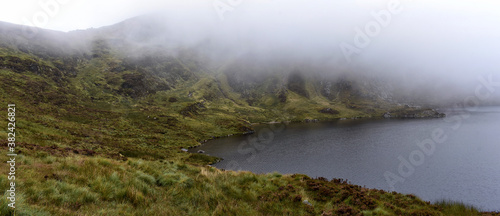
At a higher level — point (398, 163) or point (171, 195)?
point (171, 195)

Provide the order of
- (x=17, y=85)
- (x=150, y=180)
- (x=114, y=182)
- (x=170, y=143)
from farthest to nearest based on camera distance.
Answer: (x=17, y=85), (x=170, y=143), (x=150, y=180), (x=114, y=182)

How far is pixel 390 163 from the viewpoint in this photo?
72.7m

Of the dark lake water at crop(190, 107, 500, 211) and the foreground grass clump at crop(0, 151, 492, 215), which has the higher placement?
the foreground grass clump at crop(0, 151, 492, 215)

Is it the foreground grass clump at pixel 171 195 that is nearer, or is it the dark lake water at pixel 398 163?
the foreground grass clump at pixel 171 195

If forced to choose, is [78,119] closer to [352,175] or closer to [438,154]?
[352,175]

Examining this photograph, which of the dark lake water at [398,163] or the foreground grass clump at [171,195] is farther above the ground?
the foreground grass clump at [171,195]

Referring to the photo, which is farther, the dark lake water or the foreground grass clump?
the dark lake water

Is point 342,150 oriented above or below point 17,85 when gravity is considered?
below

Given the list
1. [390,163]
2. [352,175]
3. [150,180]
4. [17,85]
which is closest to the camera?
[150,180]

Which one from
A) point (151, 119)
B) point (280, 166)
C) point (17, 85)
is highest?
point (17, 85)

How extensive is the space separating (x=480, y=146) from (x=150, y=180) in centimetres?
13211

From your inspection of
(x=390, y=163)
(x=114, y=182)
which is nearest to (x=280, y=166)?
(x=390, y=163)

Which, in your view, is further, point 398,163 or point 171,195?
point 398,163

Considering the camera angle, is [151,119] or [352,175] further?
[151,119]
